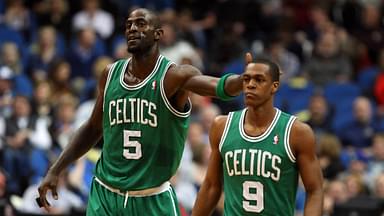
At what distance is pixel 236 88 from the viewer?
689cm

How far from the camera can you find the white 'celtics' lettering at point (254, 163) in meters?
7.27

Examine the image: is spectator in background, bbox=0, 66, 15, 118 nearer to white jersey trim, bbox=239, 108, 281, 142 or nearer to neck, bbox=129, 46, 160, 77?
neck, bbox=129, 46, 160, 77

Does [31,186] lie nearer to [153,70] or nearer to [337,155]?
[337,155]

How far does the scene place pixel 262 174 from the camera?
23.9 ft

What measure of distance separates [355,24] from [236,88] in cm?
1074

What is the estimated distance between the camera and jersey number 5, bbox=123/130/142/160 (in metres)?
7.65

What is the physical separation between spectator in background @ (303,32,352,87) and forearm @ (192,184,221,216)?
27.4 feet

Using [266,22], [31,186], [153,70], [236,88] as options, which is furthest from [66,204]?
[266,22]

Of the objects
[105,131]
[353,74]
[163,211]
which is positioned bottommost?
[163,211]

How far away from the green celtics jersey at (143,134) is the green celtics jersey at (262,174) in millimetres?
504

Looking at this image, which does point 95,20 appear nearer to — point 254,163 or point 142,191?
point 142,191

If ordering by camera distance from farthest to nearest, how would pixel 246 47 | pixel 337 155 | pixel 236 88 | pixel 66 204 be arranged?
pixel 246 47 → pixel 337 155 → pixel 66 204 → pixel 236 88

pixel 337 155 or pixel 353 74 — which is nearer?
pixel 337 155

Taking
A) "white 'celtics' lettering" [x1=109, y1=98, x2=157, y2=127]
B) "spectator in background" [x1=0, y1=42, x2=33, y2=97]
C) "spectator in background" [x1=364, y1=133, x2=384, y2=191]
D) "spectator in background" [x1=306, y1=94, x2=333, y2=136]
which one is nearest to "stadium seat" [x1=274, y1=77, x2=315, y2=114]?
"spectator in background" [x1=306, y1=94, x2=333, y2=136]
